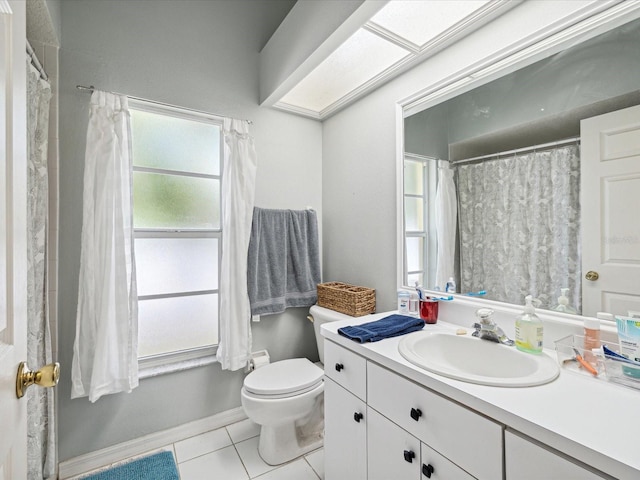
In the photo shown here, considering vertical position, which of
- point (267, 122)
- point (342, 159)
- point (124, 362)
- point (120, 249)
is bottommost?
point (124, 362)

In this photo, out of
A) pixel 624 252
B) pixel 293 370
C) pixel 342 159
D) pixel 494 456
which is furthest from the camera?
pixel 342 159

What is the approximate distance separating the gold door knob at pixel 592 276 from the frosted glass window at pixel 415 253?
2.24 feet

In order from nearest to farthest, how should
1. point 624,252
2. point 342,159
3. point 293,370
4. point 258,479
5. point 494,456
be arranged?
point 494,456, point 624,252, point 258,479, point 293,370, point 342,159

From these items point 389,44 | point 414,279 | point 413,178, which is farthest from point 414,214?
point 389,44

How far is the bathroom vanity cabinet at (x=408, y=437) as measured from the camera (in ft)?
2.28

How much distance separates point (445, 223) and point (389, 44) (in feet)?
3.05

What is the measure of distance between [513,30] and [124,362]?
2.35 meters

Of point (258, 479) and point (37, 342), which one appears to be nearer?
A: point (37, 342)

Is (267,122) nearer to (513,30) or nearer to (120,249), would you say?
(120,249)

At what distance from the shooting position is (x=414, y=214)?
64.9 inches

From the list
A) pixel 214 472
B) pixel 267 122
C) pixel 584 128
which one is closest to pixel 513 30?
pixel 584 128

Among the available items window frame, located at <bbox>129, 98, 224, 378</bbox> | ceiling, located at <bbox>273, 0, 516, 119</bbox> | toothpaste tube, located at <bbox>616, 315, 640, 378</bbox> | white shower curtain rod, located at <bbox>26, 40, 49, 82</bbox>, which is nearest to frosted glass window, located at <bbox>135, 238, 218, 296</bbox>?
window frame, located at <bbox>129, 98, 224, 378</bbox>

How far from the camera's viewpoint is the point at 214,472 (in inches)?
62.1

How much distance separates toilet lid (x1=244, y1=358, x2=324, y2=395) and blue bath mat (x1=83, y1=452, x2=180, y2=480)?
574 mm
